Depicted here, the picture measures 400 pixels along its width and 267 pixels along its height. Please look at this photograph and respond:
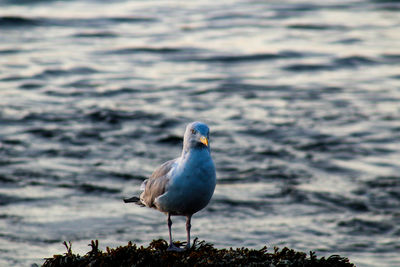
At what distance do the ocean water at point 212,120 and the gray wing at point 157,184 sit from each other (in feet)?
12.4

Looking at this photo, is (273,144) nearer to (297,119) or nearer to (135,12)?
(297,119)

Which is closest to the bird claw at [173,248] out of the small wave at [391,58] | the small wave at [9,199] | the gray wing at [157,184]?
the gray wing at [157,184]

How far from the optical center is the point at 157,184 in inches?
282

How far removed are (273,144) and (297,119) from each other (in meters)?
1.55

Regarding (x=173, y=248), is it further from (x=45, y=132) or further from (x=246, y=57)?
(x=246, y=57)

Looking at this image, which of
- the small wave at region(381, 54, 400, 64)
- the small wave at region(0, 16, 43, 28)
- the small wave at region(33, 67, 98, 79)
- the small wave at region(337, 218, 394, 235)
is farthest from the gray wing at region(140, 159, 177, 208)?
the small wave at region(0, 16, 43, 28)

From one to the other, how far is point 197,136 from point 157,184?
80 cm

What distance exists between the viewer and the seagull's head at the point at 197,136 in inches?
262

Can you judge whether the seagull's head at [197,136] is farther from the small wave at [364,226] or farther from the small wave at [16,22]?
the small wave at [16,22]

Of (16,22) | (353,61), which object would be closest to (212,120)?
(353,61)

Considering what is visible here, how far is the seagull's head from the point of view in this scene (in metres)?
6.64

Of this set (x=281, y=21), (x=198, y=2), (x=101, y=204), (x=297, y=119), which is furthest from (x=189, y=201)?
(x=198, y=2)

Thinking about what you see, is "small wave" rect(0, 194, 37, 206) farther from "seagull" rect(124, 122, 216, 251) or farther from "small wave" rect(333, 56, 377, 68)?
"small wave" rect(333, 56, 377, 68)

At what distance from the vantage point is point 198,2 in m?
30.0
